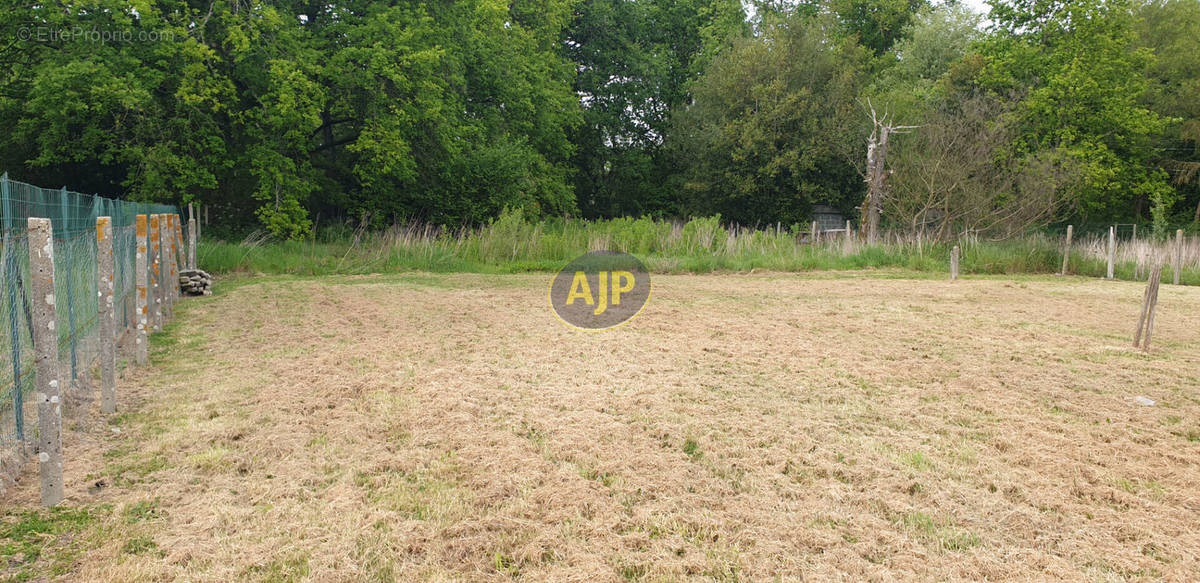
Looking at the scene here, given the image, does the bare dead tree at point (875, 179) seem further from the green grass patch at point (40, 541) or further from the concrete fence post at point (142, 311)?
the green grass patch at point (40, 541)

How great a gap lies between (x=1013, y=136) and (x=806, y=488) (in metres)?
27.0

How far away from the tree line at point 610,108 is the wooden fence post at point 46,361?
12311mm

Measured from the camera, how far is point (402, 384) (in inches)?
219

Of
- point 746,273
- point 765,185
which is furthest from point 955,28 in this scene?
point 746,273

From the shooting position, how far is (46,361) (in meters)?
3.39

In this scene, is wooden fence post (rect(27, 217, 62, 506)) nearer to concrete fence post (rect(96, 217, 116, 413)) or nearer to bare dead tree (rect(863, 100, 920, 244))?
concrete fence post (rect(96, 217, 116, 413))

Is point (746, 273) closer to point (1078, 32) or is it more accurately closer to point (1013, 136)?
point (1013, 136)

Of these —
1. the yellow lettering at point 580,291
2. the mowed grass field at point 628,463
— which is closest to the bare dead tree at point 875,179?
the yellow lettering at point 580,291

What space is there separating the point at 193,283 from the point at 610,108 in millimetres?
23126

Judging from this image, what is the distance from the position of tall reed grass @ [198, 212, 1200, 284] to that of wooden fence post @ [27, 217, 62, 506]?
11829mm

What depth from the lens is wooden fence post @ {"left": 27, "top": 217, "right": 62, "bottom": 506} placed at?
10.9 ft

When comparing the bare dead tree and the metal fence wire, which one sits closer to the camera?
the metal fence wire

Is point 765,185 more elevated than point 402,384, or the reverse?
point 765,185

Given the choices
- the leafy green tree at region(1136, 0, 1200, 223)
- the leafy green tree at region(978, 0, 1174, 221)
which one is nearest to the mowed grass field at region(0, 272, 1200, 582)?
the leafy green tree at region(978, 0, 1174, 221)
